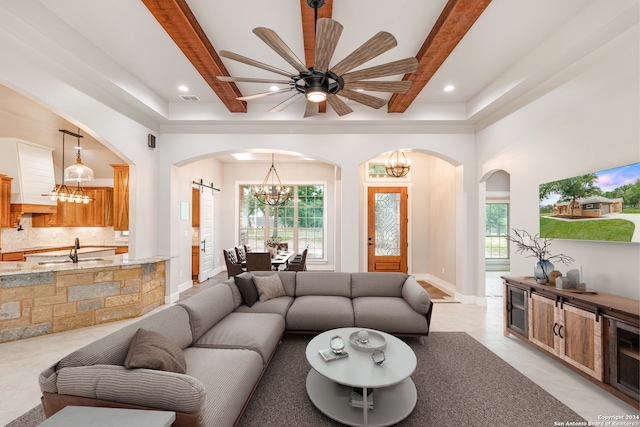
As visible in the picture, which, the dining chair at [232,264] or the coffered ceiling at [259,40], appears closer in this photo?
the coffered ceiling at [259,40]

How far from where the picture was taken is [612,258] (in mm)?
2703

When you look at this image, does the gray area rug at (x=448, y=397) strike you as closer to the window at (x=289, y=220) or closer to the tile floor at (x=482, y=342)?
the tile floor at (x=482, y=342)

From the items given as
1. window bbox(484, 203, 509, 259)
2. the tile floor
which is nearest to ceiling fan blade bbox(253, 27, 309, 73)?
the tile floor

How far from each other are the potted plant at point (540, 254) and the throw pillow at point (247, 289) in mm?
3265

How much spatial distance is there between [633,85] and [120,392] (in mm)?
4349

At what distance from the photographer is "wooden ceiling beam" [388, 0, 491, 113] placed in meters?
2.41

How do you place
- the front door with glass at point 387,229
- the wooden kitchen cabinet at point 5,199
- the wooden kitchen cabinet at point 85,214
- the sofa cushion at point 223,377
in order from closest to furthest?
the sofa cushion at point 223,377 → the wooden kitchen cabinet at point 5,199 → the wooden kitchen cabinet at point 85,214 → the front door with glass at point 387,229

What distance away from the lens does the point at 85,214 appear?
6336 mm

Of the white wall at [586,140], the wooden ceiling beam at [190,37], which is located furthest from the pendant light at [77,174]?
the white wall at [586,140]

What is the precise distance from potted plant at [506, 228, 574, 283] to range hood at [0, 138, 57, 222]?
7.99 metres

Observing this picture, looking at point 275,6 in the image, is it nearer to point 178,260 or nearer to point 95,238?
point 178,260

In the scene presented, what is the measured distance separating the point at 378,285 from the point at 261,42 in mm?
3315

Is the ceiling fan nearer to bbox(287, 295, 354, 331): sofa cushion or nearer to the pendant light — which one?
bbox(287, 295, 354, 331): sofa cushion

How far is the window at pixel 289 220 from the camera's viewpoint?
835 cm
